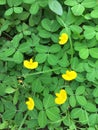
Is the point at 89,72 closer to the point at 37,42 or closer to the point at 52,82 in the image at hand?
the point at 52,82

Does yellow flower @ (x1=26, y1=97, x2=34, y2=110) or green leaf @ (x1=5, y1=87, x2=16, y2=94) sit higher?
green leaf @ (x1=5, y1=87, x2=16, y2=94)

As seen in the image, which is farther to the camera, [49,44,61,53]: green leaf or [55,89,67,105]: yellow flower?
[49,44,61,53]: green leaf

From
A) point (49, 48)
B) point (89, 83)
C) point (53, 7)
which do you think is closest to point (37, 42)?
point (49, 48)

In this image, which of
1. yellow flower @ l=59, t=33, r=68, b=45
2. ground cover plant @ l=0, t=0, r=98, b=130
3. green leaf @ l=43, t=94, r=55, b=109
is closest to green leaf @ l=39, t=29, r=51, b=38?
ground cover plant @ l=0, t=0, r=98, b=130

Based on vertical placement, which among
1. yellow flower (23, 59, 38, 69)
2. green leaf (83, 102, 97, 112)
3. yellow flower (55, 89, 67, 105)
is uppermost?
yellow flower (23, 59, 38, 69)

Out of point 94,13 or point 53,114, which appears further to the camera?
point 94,13

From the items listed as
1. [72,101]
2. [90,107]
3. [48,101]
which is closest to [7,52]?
[48,101]

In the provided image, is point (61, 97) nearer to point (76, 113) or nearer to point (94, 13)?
point (76, 113)

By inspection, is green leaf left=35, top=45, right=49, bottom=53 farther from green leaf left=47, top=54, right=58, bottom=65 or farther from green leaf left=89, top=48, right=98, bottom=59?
green leaf left=89, top=48, right=98, bottom=59
